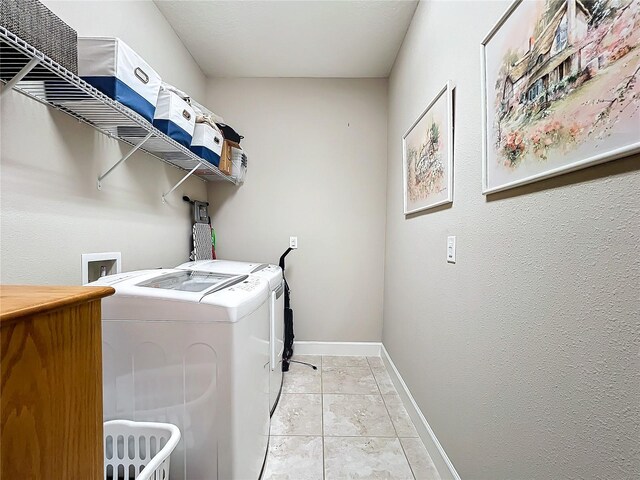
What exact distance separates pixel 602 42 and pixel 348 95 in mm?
2386

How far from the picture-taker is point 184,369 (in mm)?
1068

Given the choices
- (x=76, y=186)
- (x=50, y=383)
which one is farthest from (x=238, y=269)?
(x=50, y=383)

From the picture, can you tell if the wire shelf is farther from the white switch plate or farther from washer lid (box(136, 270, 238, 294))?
the white switch plate

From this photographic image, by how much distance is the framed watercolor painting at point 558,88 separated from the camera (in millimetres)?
573

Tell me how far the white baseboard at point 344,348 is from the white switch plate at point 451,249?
5.68ft

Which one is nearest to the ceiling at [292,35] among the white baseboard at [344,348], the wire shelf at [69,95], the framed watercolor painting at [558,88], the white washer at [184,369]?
the wire shelf at [69,95]

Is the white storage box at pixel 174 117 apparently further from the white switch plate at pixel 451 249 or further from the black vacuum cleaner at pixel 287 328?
the white switch plate at pixel 451 249

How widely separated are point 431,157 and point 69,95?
160cm

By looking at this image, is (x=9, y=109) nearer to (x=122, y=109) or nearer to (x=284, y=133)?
(x=122, y=109)

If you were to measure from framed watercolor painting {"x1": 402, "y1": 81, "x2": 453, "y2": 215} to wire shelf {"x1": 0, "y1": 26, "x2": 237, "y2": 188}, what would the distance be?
4.44 feet

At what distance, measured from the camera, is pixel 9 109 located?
0.99m

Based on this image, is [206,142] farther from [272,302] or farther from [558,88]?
[558,88]

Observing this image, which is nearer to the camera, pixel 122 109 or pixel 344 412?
pixel 122 109

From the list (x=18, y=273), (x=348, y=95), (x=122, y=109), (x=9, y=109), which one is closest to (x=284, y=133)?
(x=348, y=95)
